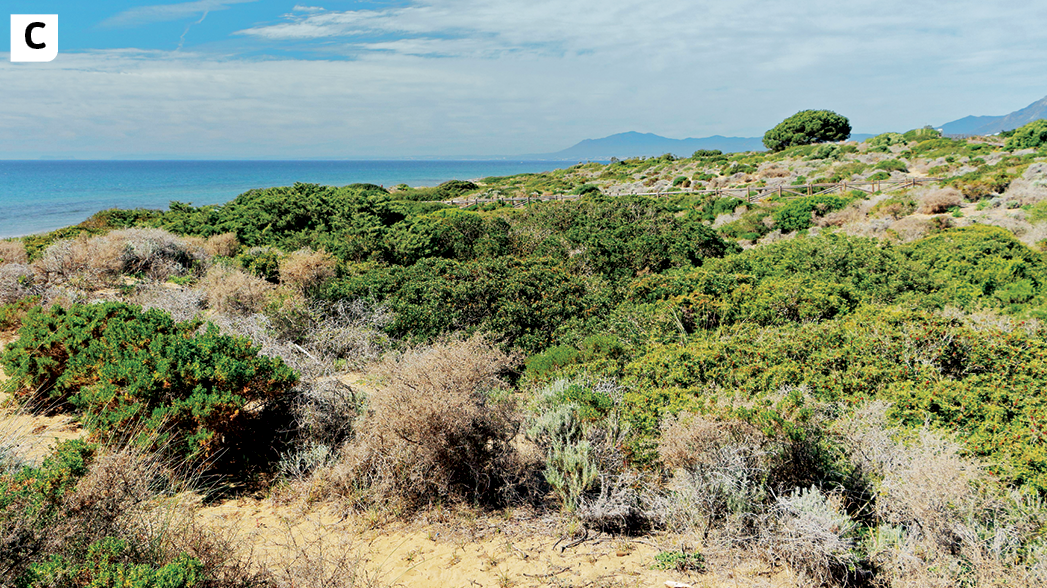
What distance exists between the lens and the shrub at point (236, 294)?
424 inches

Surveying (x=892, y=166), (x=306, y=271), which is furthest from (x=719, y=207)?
(x=306, y=271)

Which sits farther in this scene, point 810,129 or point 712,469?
point 810,129

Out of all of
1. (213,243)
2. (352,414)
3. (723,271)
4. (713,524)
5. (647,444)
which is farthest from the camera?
(213,243)

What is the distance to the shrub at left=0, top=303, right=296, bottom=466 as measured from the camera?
5324 millimetres

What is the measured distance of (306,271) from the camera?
11992 millimetres

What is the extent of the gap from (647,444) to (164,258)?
47.7 feet

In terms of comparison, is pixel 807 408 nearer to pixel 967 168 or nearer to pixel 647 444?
pixel 647 444

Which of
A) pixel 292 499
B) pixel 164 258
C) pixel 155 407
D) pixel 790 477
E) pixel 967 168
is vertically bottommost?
pixel 292 499

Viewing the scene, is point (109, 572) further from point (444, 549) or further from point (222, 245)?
point (222, 245)

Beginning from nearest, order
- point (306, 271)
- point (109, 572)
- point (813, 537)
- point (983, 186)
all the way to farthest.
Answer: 1. point (109, 572)
2. point (813, 537)
3. point (306, 271)
4. point (983, 186)

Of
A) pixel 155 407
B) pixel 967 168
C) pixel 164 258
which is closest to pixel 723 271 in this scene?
pixel 155 407

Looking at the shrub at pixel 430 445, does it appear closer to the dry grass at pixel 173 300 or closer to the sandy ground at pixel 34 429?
the sandy ground at pixel 34 429

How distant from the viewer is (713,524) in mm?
4656

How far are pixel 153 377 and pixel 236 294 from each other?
579 cm
